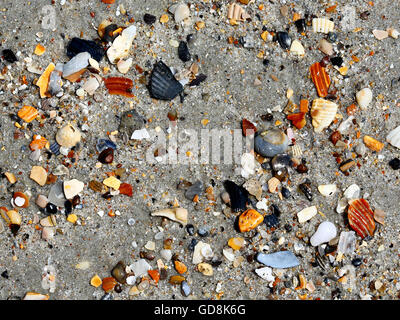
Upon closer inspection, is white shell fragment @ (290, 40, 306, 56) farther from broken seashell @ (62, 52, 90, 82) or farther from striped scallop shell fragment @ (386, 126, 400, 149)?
broken seashell @ (62, 52, 90, 82)

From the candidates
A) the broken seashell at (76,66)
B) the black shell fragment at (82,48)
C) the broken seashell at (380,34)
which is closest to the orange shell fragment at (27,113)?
the broken seashell at (76,66)

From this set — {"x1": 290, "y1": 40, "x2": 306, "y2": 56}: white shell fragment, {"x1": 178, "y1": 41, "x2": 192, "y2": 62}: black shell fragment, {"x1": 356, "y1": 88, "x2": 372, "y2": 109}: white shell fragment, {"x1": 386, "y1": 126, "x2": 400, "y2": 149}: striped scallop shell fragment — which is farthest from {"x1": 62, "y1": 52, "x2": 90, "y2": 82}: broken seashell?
{"x1": 386, "y1": 126, "x2": 400, "y2": 149}: striped scallop shell fragment

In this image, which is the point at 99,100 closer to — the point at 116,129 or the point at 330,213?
the point at 116,129

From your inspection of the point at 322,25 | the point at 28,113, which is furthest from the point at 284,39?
the point at 28,113

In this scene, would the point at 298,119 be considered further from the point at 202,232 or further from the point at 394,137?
the point at 202,232

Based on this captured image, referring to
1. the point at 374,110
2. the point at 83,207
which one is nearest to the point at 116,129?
the point at 83,207
